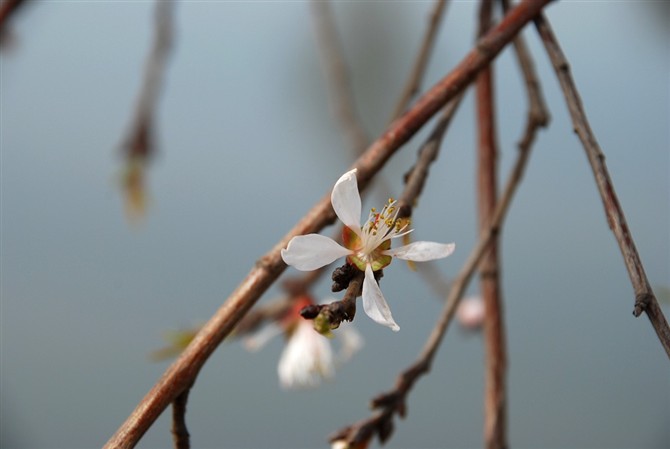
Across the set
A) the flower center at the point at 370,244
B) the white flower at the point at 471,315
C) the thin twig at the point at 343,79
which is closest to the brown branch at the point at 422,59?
the thin twig at the point at 343,79

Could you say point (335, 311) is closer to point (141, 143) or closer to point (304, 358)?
point (304, 358)

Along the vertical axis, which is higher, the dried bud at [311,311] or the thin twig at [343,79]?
the thin twig at [343,79]

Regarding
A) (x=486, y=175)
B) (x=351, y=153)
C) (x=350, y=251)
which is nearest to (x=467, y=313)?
(x=351, y=153)

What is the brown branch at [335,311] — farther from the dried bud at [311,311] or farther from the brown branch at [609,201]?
the brown branch at [609,201]

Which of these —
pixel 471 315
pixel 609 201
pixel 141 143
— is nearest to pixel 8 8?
pixel 141 143

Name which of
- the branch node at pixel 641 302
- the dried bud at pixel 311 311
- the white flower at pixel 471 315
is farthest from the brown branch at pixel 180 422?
the white flower at pixel 471 315

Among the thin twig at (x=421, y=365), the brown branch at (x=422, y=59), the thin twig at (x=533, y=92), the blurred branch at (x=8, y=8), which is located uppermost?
the blurred branch at (x=8, y=8)

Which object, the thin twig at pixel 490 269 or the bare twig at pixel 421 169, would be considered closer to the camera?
the bare twig at pixel 421 169

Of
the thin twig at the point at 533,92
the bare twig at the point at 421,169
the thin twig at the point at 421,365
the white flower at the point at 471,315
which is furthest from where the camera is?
the white flower at the point at 471,315

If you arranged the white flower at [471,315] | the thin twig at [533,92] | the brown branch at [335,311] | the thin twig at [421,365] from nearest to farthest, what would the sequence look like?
the brown branch at [335,311] → the thin twig at [421,365] → the thin twig at [533,92] → the white flower at [471,315]
